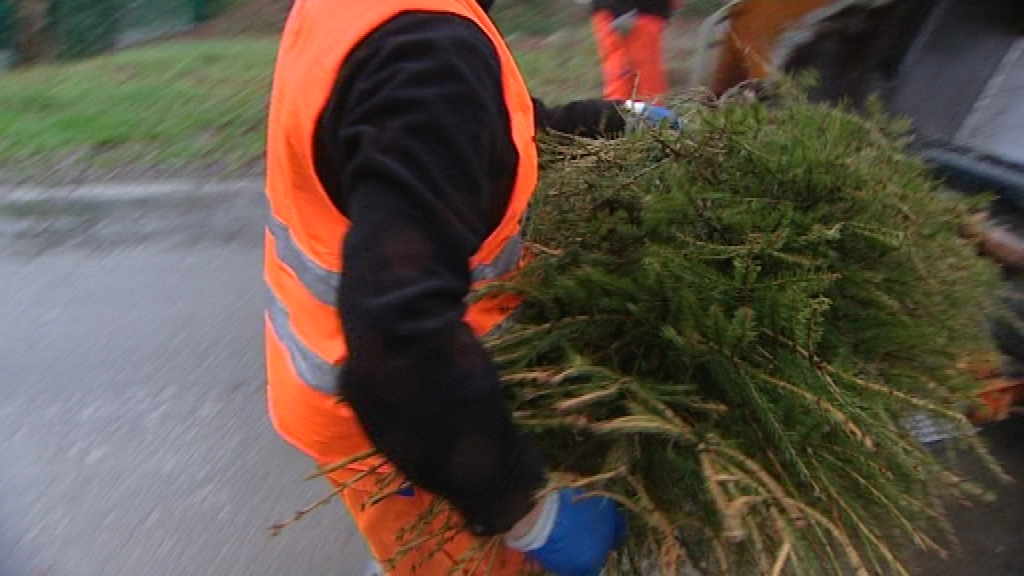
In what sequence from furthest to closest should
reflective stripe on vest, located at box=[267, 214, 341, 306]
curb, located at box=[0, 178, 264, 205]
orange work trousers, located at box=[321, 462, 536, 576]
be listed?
1. curb, located at box=[0, 178, 264, 205]
2. orange work trousers, located at box=[321, 462, 536, 576]
3. reflective stripe on vest, located at box=[267, 214, 341, 306]

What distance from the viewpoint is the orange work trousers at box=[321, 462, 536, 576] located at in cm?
168

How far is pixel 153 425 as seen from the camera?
3.71m

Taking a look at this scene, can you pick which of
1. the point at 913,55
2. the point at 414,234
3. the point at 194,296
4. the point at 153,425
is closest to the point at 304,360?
the point at 414,234

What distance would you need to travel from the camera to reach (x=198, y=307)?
4.52m

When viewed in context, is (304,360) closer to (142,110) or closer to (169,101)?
(142,110)

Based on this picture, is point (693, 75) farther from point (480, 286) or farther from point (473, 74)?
point (473, 74)

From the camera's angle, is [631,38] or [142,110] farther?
[142,110]

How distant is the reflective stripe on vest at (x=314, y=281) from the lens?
1.56 metres

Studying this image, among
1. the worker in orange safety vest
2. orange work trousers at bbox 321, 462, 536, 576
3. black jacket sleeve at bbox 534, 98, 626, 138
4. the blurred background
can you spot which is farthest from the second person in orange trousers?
the worker in orange safety vest

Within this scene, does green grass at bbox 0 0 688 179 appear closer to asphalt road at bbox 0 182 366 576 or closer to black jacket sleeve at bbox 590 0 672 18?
asphalt road at bbox 0 182 366 576

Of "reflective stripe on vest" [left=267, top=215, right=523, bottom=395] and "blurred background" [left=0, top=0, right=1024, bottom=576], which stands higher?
"reflective stripe on vest" [left=267, top=215, right=523, bottom=395]

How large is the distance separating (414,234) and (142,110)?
21.5ft

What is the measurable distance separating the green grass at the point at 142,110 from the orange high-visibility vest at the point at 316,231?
4856 millimetres

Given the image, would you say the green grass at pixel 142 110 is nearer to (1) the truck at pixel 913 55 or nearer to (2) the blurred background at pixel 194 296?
(2) the blurred background at pixel 194 296
